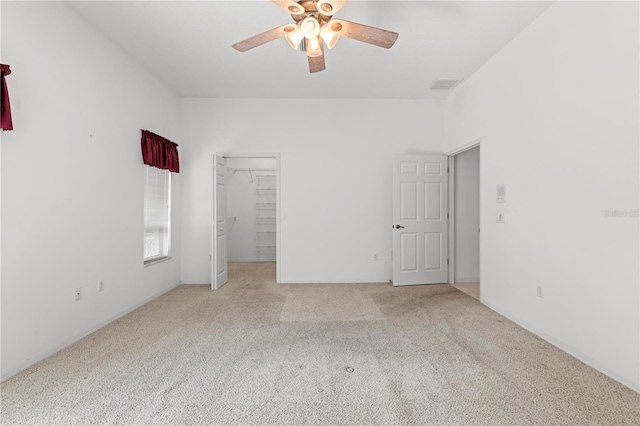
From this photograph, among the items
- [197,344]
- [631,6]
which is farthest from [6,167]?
[631,6]

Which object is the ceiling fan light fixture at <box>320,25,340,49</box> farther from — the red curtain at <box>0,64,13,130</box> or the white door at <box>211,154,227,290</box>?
the white door at <box>211,154,227,290</box>

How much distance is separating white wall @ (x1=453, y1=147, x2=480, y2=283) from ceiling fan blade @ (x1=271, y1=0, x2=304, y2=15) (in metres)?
3.71

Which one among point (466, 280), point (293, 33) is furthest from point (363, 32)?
point (466, 280)

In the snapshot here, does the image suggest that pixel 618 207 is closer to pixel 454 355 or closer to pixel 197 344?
pixel 454 355

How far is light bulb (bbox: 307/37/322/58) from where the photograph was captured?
2180 mm

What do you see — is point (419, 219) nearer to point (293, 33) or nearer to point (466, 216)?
point (466, 216)

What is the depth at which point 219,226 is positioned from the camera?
456 centimetres

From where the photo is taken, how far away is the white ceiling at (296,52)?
2.62m

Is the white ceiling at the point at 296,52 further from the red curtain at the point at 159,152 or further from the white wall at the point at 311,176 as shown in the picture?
the red curtain at the point at 159,152

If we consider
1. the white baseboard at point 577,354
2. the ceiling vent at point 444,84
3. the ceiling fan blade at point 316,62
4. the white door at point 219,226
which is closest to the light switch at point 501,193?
the white baseboard at point 577,354

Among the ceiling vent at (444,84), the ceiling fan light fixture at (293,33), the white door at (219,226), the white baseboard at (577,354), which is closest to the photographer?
the white baseboard at (577,354)

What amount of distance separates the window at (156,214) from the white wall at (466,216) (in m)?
4.50

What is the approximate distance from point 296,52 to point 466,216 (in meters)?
3.56

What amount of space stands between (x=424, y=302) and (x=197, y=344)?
105 inches
